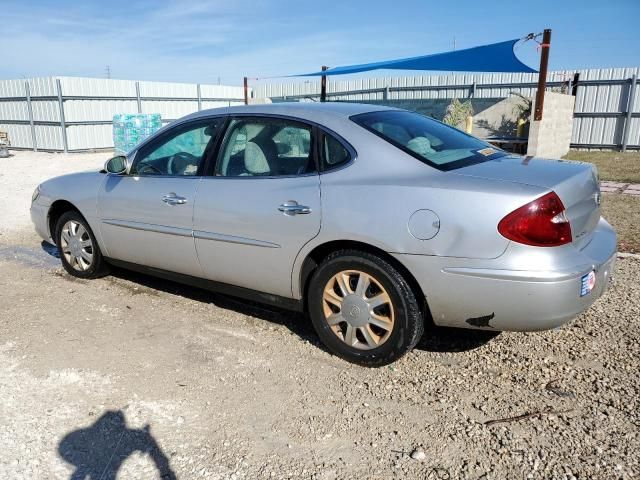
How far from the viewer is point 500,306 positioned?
2791 millimetres

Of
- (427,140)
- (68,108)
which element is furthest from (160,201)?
(68,108)

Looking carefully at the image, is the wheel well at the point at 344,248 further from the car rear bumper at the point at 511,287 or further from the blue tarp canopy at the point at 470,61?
the blue tarp canopy at the point at 470,61

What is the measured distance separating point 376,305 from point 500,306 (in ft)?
2.31

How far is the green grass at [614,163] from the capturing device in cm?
1109

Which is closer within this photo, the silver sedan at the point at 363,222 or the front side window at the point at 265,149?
the silver sedan at the point at 363,222

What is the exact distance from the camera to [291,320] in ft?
13.4

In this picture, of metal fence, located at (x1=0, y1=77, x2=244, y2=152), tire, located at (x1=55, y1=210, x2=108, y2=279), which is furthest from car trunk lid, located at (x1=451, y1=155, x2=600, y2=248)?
metal fence, located at (x1=0, y1=77, x2=244, y2=152)

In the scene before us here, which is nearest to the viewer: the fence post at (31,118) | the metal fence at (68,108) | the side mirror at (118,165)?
the side mirror at (118,165)

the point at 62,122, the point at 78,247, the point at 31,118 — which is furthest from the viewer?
the point at 31,118

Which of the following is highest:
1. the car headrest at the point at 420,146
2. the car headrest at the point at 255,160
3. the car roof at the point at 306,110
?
the car roof at the point at 306,110

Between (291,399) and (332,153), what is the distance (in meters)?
1.49

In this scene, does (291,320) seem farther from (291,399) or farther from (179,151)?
(179,151)

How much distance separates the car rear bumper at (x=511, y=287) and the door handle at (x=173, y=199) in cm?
175

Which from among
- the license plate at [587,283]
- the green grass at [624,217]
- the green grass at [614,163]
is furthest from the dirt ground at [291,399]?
the green grass at [614,163]
